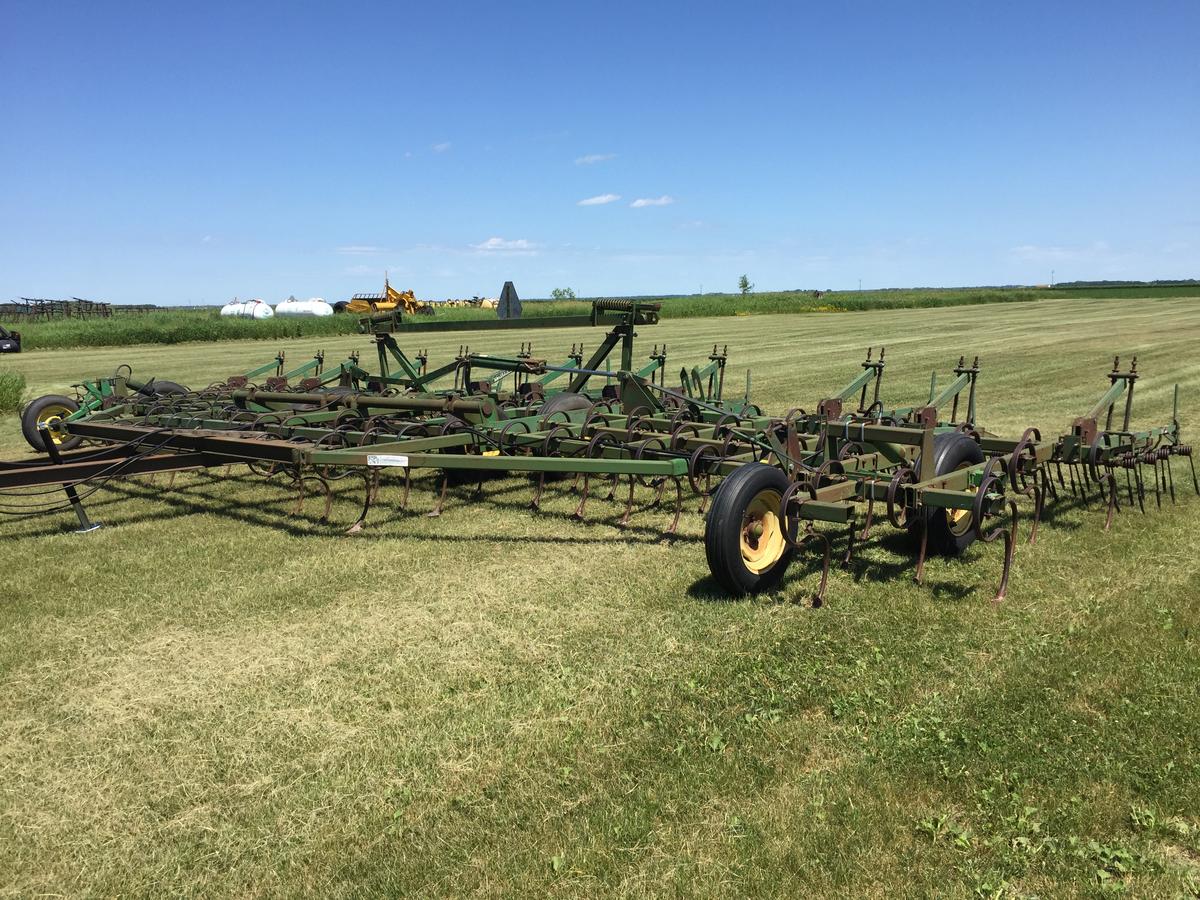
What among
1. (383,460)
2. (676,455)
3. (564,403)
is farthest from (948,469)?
(564,403)

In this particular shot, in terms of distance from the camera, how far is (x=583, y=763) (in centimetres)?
358

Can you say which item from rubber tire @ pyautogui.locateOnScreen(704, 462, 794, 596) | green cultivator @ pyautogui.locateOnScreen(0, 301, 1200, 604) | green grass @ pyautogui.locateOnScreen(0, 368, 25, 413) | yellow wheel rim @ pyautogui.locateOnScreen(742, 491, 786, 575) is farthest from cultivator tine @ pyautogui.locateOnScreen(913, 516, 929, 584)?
green grass @ pyautogui.locateOnScreen(0, 368, 25, 413)

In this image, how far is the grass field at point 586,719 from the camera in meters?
3.00

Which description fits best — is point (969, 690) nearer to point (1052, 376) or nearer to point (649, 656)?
point (649, 656)

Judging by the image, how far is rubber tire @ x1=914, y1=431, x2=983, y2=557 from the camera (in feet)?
19.6

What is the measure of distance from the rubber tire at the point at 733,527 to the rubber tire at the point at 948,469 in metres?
1.39

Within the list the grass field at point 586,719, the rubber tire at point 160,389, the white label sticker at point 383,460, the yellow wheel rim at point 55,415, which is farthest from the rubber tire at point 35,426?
the white label sticker at point 383,460

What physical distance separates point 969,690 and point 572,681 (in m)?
1.98

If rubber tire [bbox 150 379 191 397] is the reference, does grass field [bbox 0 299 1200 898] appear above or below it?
below

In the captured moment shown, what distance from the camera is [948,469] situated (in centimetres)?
629

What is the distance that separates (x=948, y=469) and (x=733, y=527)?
225cm

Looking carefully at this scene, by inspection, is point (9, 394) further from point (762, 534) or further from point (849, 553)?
point (849, 553)

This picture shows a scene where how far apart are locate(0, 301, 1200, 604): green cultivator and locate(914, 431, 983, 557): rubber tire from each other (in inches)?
0.6

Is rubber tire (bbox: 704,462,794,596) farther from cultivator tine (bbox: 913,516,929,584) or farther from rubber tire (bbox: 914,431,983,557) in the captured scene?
rubber tire (bbox: 914,431,983,557)
